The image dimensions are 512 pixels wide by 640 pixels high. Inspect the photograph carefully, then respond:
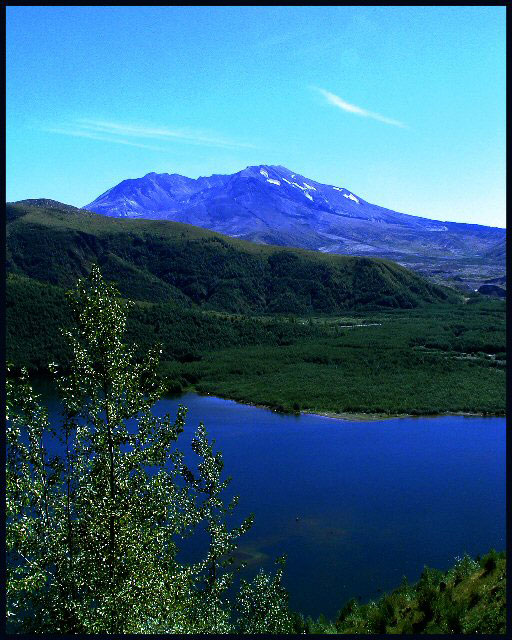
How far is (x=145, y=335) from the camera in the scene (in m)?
70.8

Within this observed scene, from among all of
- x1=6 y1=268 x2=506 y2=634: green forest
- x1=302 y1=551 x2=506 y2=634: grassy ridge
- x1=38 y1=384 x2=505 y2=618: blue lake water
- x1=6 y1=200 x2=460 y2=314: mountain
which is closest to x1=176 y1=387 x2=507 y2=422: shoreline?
x1=38 y1=384 x2=505 y2=618: blue lake water

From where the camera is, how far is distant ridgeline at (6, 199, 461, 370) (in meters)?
112

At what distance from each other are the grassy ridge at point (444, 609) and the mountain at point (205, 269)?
94.6 m

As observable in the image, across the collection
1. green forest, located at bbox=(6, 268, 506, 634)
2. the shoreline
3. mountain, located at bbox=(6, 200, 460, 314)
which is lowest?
the shoreline

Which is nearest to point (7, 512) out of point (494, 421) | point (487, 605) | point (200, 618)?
point (200, 618)

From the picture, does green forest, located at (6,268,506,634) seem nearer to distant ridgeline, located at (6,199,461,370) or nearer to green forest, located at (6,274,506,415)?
green forest, located at (6,274,506,415)

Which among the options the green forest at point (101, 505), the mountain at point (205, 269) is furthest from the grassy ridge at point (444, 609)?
the mountain at point (205, 269)

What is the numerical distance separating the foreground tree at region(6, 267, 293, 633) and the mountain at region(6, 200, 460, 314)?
325 feet

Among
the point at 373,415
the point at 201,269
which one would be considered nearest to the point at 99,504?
the point at 373,415

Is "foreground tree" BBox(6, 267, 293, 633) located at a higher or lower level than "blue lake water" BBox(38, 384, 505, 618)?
higher

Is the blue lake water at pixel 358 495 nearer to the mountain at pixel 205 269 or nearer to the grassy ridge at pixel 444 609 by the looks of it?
the grassy ridge at pixel 444 609

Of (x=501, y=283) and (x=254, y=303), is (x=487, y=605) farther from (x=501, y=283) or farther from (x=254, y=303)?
(x=501, y=283)

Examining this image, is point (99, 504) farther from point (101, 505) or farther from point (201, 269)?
point (201, 269)

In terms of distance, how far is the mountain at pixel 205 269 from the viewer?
11281 centimetres
